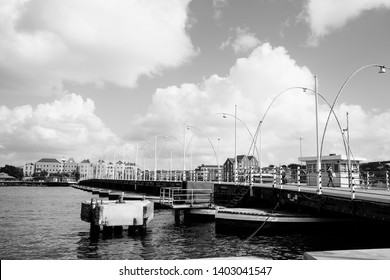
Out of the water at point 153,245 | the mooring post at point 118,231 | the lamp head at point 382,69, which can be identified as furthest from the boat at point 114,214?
the lamp head at point 382,69

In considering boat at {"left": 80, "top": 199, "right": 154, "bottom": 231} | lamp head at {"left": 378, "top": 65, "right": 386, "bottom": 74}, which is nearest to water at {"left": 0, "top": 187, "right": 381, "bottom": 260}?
boat at {"left": 80, "top": 199, "right": 154, "bottom": 231}

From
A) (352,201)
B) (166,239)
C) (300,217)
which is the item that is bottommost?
(166,239)

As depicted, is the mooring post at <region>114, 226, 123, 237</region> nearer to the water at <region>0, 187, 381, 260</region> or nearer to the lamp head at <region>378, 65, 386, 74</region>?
the water at <region>0, 187, 381, 260</region>

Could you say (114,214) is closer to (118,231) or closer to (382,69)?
(118,231)

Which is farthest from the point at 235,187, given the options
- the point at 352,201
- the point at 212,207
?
the point at 352,201

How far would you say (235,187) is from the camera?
30766mm

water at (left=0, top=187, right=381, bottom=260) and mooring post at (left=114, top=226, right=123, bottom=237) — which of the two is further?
mooring post at (left=114, top=226, right=123, bottom=237)

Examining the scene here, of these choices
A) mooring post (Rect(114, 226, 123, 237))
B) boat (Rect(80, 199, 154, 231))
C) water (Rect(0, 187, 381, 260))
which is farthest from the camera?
mooring post (Rect(114, 226, 123, 237))

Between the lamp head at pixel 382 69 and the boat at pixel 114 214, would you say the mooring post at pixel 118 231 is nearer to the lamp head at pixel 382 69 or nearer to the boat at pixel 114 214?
the boat at pixel 114 214

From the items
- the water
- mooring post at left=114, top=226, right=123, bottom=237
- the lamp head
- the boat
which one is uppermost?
the lamp head

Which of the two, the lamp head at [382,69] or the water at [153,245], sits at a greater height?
the lamp head at [382,69]
